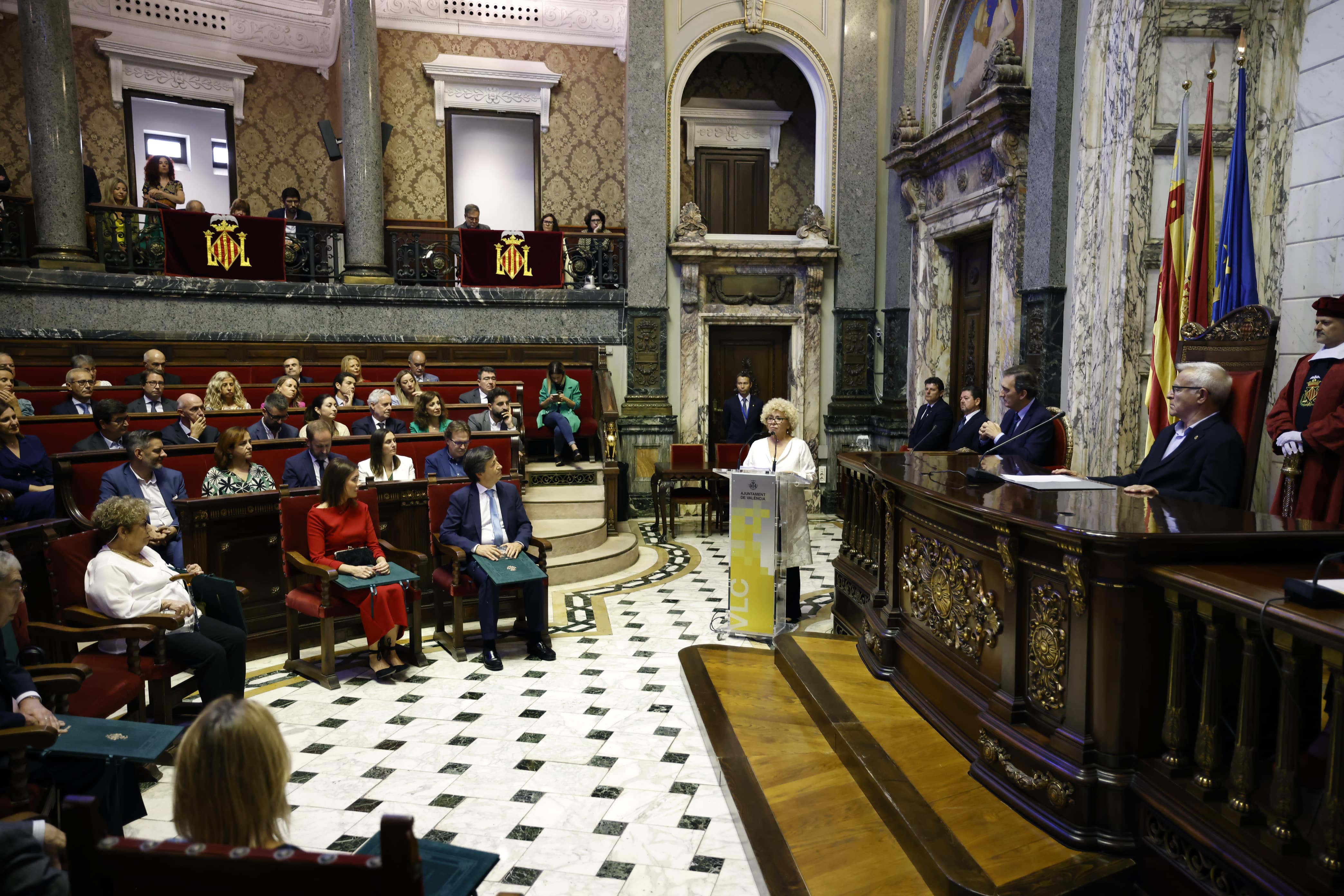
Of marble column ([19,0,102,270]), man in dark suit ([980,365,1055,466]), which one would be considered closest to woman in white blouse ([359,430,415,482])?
man in dark suit ([980,365,1055,466])

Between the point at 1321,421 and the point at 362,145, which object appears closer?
the point at 1321,421

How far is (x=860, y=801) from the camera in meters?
3.25

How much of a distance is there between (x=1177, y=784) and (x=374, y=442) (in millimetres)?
5119

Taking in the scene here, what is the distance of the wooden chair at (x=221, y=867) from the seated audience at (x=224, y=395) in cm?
634

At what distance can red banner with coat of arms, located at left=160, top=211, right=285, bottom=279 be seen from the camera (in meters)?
9.20

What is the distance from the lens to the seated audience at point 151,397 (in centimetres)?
719

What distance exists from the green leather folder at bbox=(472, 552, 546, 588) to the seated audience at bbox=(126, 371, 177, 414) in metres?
3.66

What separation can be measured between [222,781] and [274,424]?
555cm

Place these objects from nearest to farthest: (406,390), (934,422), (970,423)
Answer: (970,423), (934,422), (406,390)

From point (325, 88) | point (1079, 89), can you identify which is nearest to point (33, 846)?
point (1079, 89)

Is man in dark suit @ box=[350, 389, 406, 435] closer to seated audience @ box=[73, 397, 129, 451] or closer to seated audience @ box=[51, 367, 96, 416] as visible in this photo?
seated audience @ box=[73, 397, 129, 451]

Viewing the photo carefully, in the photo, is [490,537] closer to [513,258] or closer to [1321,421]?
[1321,421]

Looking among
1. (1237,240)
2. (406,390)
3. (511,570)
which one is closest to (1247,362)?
(1237,240)

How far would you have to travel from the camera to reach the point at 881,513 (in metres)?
4.50
